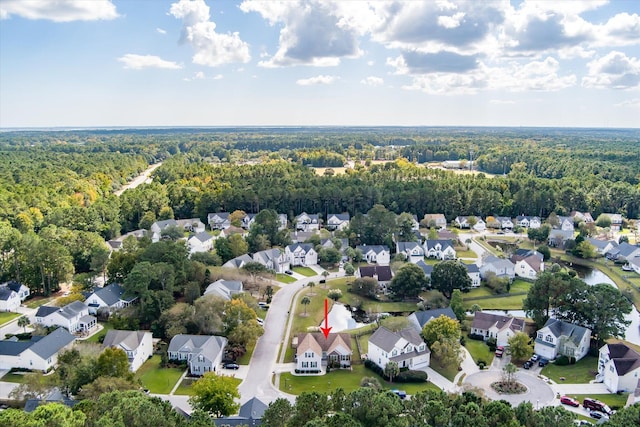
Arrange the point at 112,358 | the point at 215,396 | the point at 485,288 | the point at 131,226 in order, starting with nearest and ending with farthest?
the point at 215,396 → the point at 112,358 → the point at 485,288 → the point at 131,226

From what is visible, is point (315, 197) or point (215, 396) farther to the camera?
point (315, 197)

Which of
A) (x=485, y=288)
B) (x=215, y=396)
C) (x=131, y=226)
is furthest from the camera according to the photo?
(x=131, y=226)

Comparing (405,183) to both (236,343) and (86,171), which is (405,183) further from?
(86,171)

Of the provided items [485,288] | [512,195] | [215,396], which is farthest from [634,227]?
[215,396]

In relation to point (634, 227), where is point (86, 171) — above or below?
above

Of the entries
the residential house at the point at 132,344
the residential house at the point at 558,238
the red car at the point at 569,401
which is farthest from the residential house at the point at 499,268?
the residential house at the point at 132,344

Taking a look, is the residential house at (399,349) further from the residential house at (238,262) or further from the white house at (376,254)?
the white house at (376,254)

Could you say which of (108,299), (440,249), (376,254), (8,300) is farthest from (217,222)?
(440,249)
